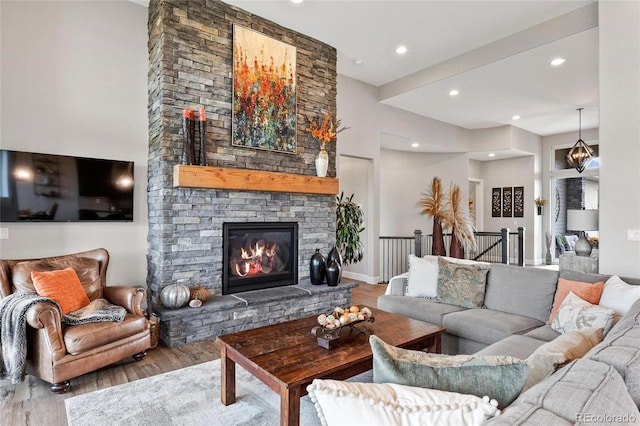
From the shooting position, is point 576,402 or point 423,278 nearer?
point 576,402

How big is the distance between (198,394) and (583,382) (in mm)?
2380

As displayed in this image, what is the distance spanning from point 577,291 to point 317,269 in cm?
283

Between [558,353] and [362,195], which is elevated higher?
[362,195]

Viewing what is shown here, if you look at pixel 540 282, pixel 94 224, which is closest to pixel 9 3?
pixel 94 224

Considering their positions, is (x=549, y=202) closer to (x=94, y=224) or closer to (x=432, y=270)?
(x=432, y=270)

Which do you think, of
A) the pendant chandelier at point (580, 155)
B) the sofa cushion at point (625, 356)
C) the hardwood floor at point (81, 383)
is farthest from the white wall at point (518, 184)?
the sofa cushion at point (625, 356)

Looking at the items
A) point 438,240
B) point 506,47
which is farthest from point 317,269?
point 506,47

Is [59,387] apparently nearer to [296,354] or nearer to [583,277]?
[296,354]

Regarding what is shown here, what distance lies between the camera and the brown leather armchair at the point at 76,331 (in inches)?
99.5

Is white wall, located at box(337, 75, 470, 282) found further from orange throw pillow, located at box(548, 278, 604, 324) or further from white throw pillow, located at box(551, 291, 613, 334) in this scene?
white throw pillow, located at box(551, 291, 613, 334)

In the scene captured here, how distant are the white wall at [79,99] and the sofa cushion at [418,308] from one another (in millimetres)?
2772

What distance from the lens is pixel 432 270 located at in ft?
11.7

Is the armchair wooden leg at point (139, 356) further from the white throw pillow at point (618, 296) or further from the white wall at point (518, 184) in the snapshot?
the white wall at point (518, 184)

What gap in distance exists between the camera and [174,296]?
3531 millimetres
